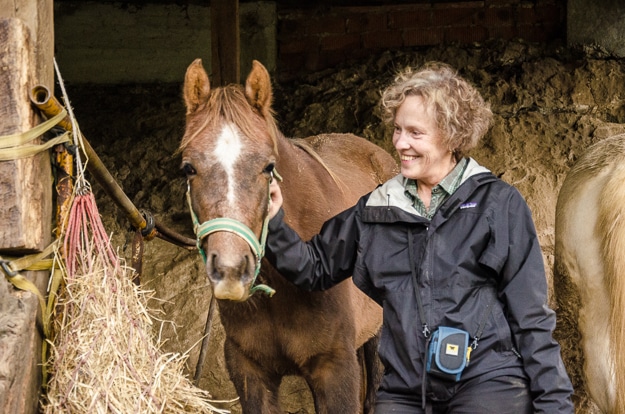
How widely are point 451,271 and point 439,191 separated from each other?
1.01 feet

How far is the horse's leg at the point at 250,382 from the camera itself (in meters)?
3.71

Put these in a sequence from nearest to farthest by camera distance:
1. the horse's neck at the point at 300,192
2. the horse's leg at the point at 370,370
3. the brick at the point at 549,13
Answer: the horse's neck at the point at 300,192 < the horse's leg at the point at 370,370 < the brick at the point at 549,13

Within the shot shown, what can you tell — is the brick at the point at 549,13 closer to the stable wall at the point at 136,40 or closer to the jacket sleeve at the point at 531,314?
the stable wall at the point at 136,40

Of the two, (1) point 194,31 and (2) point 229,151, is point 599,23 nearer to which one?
(1) point 194,31

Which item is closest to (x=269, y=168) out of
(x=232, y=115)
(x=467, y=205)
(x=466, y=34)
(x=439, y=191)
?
(x=232, y=115)

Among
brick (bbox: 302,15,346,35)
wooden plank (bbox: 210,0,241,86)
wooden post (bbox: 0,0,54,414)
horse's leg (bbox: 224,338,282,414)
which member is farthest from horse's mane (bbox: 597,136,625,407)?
brick (bbox: 302,15,346,35)

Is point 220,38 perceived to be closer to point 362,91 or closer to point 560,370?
point 362,91

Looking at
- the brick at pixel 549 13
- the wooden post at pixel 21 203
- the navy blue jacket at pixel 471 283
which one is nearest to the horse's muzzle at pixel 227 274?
the navy blue jacket at pixel 471 283

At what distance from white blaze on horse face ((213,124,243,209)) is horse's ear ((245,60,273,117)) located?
22 centimetres

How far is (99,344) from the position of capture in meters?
2.86

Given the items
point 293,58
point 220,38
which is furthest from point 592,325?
point 293,58

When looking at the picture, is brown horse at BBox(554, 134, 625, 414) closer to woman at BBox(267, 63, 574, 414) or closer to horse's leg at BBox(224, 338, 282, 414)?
woman at BBox(267, 63, 574, 414)

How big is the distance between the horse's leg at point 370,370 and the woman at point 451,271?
2.46m

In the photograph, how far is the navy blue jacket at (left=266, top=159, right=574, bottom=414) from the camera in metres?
2.75
